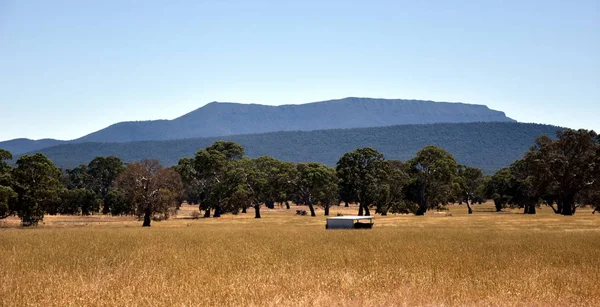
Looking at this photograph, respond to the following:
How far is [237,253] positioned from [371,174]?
220ft

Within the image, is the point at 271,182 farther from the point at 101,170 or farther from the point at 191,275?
the point at 191,275

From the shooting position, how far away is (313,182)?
105m

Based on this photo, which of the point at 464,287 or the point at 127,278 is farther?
the point at 127,278

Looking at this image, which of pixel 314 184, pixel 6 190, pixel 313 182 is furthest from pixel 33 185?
pixel 314 184

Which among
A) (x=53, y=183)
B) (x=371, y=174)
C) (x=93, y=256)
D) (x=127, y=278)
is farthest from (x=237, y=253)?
(x=371, y=174)

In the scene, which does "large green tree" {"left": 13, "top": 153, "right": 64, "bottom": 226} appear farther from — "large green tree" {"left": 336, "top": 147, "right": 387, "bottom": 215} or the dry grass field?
"large green tree" {"left": 336, "top": 147, "right": 387, "bottom": 215}

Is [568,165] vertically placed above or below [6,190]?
above

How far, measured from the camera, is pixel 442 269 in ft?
93.0

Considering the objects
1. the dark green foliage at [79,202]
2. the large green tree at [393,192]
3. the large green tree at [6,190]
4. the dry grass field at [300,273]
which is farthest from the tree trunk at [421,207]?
the large green tree at [6,190]

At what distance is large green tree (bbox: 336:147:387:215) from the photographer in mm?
100062

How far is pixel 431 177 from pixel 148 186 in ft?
176

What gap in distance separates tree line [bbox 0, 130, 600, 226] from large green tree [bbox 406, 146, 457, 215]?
18cm

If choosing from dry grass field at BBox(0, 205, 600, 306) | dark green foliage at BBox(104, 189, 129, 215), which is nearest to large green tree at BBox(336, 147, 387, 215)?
dark green foliage at BBox(104, 189, 129, 215)

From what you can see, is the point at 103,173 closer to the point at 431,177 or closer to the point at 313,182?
the point at 313,182
